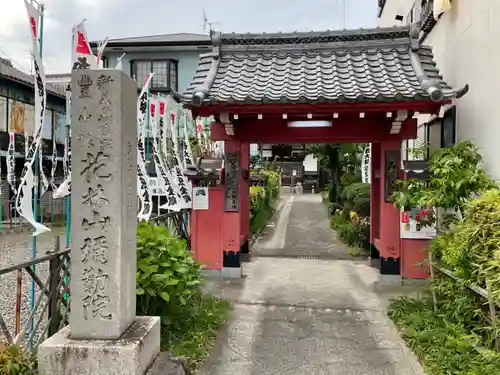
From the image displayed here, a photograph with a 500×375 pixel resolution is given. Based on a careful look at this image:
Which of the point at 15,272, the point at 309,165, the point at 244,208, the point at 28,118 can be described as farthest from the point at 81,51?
the point at 309,165

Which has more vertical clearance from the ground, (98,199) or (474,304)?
(98,199)

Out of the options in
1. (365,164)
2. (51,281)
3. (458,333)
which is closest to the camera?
(51,281)

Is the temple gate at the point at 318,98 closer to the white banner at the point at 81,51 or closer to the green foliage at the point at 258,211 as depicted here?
the white banner at the point at 81,51

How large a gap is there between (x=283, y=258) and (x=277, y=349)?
6.00m

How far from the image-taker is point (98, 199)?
3.64m

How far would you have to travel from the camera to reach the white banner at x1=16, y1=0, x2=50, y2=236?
4.25 m

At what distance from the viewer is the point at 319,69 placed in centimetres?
857

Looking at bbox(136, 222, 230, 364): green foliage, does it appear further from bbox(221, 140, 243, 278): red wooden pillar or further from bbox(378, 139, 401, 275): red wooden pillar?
bbox(378, 139, 401, 275): red wooden pillar

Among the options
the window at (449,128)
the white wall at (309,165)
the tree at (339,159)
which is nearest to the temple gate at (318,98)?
the window at (449,128)

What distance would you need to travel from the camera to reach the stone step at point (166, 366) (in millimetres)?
3793

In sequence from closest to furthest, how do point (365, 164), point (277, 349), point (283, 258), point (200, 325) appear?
1. point (277, 349)
2. point (200, 325)
3. point (283, 258)
4. point (365, 164)

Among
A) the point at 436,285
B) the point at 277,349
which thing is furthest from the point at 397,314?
the point at 277,349

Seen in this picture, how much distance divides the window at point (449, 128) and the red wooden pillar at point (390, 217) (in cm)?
111

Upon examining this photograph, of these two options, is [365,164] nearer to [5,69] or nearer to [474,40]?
[474,40]
